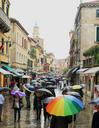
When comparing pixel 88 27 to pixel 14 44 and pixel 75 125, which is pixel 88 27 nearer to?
pixel 14 44

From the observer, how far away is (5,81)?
4806 cm

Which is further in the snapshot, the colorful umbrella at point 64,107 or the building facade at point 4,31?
the building facade at point 4,31

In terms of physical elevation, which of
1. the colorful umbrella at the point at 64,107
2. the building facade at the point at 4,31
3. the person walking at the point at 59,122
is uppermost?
A: the building facade at the point at 4,31

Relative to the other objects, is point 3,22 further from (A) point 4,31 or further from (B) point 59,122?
A: (B) point 59,122

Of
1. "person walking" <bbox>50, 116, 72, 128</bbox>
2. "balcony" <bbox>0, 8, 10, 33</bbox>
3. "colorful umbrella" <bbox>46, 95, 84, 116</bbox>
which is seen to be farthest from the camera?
"balcony" <bbox>0, 8, 10, 33</bbox>

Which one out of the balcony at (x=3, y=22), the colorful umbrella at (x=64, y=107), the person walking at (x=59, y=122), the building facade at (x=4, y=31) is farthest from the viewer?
the building facade at (x=4, y=31)

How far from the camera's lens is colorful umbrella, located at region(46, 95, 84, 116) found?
1075cm

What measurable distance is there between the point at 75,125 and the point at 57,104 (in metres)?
8.06

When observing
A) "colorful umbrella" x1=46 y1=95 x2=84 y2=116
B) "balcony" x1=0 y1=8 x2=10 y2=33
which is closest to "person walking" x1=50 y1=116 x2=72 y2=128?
"colorful umbrella" x1=46 y1=95 x2=84 y2=116

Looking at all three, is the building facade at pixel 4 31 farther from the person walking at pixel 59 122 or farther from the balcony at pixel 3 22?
the person walking at pixel 59 122

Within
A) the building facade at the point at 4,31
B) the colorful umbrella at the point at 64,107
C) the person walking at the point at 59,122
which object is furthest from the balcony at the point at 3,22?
the person walking at the point at 59,122

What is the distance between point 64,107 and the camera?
1086 centimetres

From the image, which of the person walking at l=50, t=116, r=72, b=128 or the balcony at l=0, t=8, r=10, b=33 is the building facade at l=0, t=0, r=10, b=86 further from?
the person walking at l=50, t=116, r=72, b=128

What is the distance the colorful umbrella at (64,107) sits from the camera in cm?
1075
